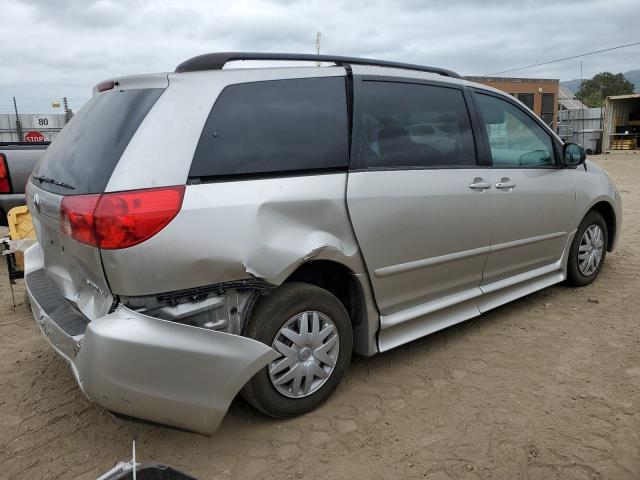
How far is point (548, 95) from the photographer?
120ft

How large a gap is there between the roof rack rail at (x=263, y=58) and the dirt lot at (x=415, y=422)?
176 cm

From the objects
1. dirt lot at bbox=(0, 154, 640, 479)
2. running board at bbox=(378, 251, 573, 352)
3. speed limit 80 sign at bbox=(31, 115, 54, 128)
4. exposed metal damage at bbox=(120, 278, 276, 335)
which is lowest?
dirt lot at bbox=(0, 154, 640, 479)

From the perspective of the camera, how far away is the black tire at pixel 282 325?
7.98 feet

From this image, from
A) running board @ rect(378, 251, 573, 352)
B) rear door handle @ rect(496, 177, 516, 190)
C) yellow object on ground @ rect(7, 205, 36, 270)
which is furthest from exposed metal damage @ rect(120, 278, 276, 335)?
yellow object on ground @ rect(7, 205, 36, 270)

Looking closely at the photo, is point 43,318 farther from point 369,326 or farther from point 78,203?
point 369,326

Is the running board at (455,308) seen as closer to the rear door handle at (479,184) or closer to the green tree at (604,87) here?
the rear door handle at (479,184)

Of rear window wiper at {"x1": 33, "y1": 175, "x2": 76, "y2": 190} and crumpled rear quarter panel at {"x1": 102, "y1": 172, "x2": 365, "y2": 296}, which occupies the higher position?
rear window wiper at {"x1": 33, "y1": 175, "x2": 76, "y2": 190}

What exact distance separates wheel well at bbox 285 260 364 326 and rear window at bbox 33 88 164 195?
0.98 metres

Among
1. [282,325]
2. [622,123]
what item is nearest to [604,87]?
[622,123]

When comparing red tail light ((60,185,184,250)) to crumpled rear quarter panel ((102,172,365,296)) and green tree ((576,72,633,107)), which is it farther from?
green tree ((576,72,633,107))

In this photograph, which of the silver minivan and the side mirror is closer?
the silver minivan

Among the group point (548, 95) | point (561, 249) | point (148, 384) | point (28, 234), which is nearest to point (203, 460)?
point (148, 384)

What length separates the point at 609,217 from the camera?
4.84 m

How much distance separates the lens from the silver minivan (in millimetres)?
2127
